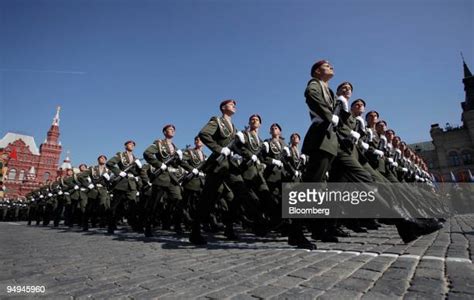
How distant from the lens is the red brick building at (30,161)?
6644cm

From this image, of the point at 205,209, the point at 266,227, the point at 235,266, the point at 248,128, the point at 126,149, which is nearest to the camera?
the point at 235,266

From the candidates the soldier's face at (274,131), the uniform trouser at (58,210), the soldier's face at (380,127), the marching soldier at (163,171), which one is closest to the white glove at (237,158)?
the soldier's face at (274,131)

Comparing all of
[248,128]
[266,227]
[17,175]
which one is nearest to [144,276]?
[266,227]

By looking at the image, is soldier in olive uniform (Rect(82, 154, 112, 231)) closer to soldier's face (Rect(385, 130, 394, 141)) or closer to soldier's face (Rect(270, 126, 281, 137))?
soldier's face (Rect(270, 126, 281, 137))

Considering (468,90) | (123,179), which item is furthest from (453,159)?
A: (123,179)

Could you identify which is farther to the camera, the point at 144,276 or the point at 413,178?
the point at 413,178

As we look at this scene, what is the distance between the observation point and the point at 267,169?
7.01 meters

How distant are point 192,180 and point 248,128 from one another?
2.51m

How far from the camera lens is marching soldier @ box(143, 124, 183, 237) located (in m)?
7.26

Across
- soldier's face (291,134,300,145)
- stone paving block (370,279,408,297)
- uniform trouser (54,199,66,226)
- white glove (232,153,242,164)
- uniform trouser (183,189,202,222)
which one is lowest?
uniform trouser (54,199,66,226)

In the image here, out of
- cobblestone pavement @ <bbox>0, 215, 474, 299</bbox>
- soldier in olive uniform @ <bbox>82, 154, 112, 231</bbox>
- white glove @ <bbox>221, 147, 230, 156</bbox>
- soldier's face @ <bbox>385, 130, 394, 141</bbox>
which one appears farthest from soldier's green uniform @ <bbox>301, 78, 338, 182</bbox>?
soldier in olive uniform @ <bbox>82, 154, 112, 231</bbox>

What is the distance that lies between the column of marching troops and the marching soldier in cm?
3

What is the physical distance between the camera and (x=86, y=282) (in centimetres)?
248

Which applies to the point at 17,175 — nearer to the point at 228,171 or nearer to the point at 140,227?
the point at 140,227
